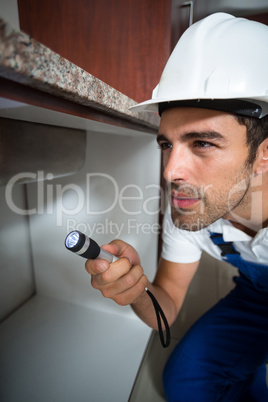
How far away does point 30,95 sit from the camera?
262 millimetres

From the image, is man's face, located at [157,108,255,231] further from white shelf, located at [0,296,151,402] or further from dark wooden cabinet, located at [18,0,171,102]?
white shelf, located at [0,296,151,402]

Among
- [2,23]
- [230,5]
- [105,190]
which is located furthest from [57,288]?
[230,5]

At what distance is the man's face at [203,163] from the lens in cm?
46

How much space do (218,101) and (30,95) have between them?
0.35 m

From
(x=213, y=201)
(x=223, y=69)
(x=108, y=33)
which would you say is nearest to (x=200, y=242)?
(x=213, y=201)

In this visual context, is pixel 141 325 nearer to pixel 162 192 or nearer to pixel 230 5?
pixel 162 192

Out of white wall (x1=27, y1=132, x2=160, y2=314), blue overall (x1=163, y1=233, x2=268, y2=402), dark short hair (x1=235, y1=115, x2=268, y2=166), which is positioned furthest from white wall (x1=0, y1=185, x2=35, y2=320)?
dark short hair (x1=235, y1=115, x2=268, y2=166)

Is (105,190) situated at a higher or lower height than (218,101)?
lower

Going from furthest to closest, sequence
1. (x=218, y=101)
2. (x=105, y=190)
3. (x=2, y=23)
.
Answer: (x=105, y=190)
(x=218, y=101)
(x=2, y=23)

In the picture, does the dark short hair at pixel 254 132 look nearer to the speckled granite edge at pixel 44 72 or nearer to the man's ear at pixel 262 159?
the man's ear at pixel 262 159

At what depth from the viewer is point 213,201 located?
1.77 feet

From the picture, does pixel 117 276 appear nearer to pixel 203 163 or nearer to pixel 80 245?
pixel 80 245

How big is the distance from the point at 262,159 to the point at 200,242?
341 mm

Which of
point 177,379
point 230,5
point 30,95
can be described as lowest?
point 177,379
